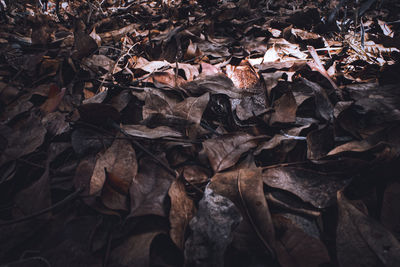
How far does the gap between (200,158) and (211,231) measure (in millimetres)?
217

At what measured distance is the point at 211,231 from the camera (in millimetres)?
431

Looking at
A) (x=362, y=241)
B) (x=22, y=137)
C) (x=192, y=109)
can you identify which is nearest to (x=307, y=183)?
(x=362, y=241)

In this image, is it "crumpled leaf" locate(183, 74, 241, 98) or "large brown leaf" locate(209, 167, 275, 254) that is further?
"crumpled leaf" locate(183, 74, 241, 98)

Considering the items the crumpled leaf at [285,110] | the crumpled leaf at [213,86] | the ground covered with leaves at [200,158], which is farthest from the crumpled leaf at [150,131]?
the crumpled leaf at [285,110]

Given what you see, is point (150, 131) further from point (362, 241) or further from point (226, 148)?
point (362, 241)

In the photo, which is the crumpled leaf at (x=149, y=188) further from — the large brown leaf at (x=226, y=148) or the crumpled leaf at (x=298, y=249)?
the crumpled leaf at (x=298, y=249)

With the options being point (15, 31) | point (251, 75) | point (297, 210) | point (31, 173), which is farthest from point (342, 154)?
point (15, 31)

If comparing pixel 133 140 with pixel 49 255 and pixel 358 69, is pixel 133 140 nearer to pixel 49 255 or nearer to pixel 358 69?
pixel 49 255

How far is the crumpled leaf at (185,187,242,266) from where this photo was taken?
406 millimetres

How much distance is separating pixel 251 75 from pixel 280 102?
0.23m

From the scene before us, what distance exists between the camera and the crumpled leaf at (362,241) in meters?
0.40

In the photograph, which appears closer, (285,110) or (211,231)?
(211,231)

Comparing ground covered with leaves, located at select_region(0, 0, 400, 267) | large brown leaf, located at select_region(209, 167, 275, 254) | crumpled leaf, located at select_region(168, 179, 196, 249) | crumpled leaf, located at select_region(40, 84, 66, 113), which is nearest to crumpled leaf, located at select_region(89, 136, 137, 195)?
ground covered with leaves, located at select_region(0, 0, 400, 267)

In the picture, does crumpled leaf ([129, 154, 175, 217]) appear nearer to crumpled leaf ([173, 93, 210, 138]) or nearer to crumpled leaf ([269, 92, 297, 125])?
crumpled leaf ([173, 93, 210, 138])
